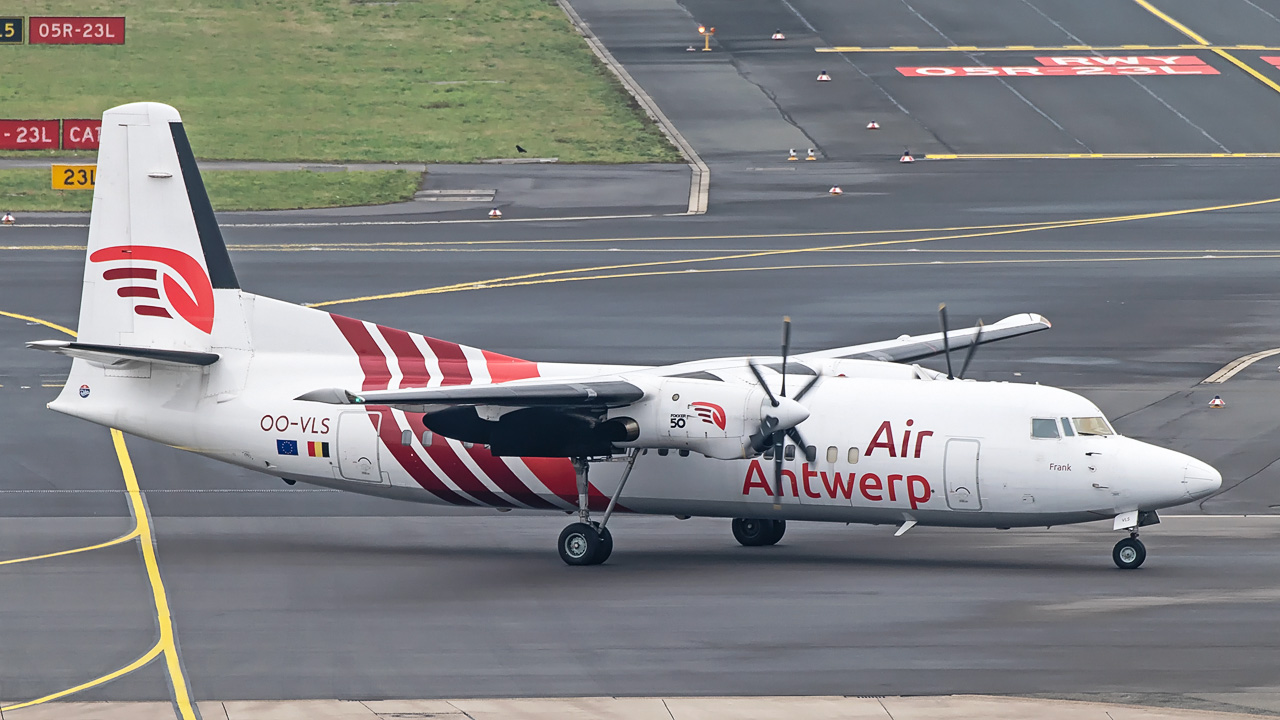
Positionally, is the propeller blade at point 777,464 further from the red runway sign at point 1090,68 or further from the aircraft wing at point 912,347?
the red runway sign at point 1090,68

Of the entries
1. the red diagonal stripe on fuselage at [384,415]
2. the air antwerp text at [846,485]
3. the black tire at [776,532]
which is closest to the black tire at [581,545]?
the red diagonal stripe on fuselage at [384,415]

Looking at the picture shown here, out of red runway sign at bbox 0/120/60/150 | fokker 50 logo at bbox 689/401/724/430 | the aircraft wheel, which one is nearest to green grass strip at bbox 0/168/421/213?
red runway sign at bbox 0/120/60/150

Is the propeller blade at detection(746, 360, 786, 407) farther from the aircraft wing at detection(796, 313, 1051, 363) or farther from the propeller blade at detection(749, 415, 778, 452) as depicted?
the aircraft wing at detection(796, 313, 1051, 363)

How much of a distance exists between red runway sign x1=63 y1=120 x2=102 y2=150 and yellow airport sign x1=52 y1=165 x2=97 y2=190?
4.63 metres

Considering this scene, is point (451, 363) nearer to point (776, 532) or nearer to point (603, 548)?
point (603, 548)

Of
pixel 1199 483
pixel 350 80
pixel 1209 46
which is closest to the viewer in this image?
pixel 1199 483

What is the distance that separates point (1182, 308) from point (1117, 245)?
7.54 m

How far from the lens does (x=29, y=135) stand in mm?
70500

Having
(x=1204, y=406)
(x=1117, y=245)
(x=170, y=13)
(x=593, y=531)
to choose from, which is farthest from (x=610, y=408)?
(x=170, y=13)

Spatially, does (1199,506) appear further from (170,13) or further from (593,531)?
(170,13)

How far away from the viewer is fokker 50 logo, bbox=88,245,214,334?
99.9ft

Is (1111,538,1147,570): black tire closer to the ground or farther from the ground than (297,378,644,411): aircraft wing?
closer to the ground

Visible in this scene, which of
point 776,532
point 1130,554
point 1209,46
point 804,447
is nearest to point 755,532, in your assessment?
point 776,532

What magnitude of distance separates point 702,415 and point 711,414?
0.15 m
